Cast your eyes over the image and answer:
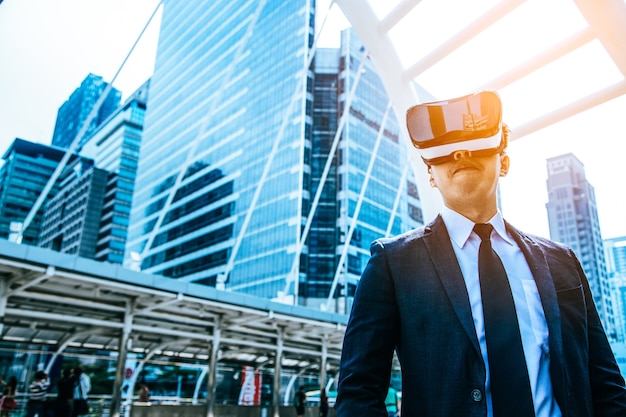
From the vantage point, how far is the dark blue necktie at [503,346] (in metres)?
0.96

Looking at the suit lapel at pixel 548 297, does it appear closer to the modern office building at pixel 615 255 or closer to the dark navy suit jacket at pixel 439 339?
the dark navy suit jacket at pixel 439 339

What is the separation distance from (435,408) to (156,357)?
14.7 m

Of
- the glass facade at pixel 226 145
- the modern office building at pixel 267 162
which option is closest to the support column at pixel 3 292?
the modern office building at pixel 267 162

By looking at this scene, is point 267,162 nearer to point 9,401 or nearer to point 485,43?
point 9,401

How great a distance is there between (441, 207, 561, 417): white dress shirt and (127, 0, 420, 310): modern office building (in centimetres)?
4248

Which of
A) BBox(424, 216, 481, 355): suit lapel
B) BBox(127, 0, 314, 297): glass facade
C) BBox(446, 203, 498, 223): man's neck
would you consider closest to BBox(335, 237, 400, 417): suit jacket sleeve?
BBox(424, 216, 481, 355): suit lapel

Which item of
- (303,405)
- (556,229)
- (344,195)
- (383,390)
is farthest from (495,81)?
(344,195)

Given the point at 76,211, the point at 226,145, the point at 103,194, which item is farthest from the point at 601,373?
the point at 76,211

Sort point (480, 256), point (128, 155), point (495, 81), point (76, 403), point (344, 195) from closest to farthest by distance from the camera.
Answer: point (480, 256) < point (495, 81) < point (76, 403) < point (344, 195) < point (128, 155)

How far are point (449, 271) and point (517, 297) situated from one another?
0.15 metres

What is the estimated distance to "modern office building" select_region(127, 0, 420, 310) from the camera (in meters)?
52.3

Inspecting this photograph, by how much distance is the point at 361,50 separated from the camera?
62.3 meters

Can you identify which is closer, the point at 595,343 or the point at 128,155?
the point at 595,343

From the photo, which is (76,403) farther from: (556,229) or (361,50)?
(361,50)
